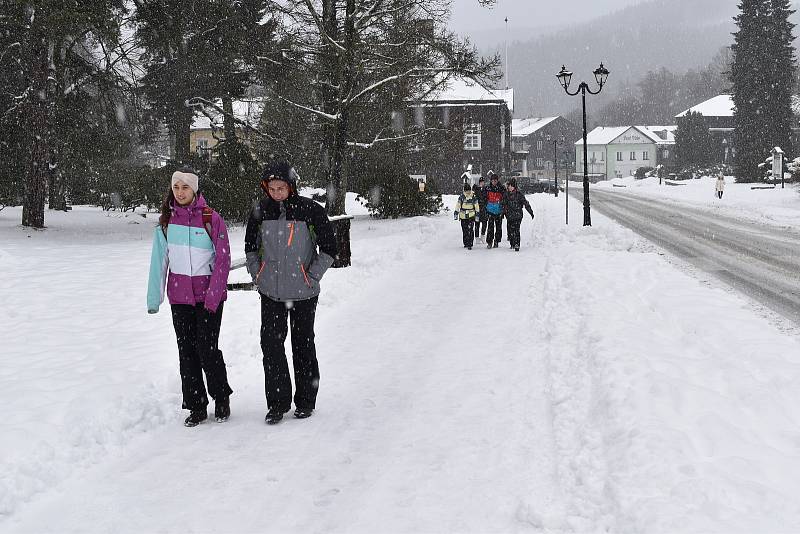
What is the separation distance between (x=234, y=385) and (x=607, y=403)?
3308mm

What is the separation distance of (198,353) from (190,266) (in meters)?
0.70

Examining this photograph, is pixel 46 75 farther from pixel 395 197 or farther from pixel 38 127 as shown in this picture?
pixel 395 197

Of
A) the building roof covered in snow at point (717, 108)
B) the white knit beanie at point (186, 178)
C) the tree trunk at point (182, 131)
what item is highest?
the building roof covered in snow at point (717, 108)

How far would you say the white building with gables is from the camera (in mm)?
111875

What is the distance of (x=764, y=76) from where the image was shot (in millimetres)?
51656

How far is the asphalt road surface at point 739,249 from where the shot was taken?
10.0m

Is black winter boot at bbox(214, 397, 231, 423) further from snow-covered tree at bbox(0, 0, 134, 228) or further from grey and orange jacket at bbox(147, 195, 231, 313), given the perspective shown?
snow-covered tree at bbox(0, 0, 134, 228)

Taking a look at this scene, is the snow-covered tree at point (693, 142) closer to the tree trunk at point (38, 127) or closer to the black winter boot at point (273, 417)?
the tree trunk at point (38, 127)

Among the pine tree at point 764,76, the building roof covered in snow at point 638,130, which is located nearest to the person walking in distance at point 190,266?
the pine tree at point 764,76

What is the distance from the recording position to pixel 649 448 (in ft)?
13.8

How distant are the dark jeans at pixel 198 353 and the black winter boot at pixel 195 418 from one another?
0.04m

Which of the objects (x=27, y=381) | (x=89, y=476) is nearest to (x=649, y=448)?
(x=89, y=476)

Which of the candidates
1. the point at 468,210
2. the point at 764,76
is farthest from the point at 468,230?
the point at 764,76

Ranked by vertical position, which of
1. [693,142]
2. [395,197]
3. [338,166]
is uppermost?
[693,142]
